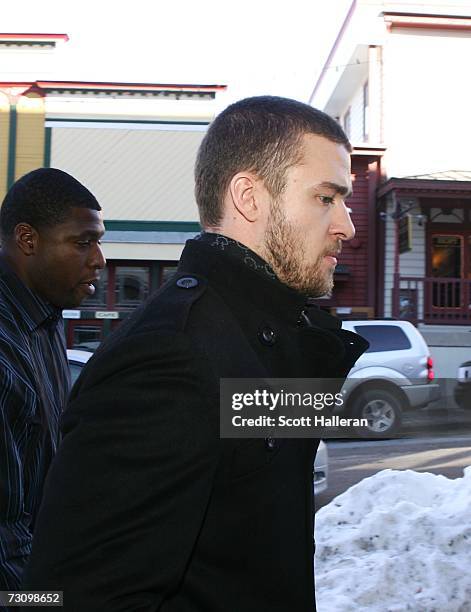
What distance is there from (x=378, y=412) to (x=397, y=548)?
8062 mm

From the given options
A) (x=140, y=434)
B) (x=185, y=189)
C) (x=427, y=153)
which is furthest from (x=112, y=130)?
(x=140, y=434)

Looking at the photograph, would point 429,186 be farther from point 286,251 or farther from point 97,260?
point 286,251

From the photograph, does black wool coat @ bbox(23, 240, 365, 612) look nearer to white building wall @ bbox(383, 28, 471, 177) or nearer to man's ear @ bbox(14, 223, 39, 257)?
man's ear @ bbox(14, 223, 39, 257)

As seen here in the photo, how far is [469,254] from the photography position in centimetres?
1858

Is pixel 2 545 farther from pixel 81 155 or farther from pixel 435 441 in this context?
pixel 81 155

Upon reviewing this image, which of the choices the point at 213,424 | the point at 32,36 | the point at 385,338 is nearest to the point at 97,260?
the point at 213,424

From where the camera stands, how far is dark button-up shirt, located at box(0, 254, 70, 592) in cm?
188

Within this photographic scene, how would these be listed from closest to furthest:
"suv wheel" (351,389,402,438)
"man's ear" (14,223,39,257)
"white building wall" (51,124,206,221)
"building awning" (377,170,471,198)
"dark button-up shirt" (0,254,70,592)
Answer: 1. "dark button-up shirt" (0,254,70,592)
2. "man's ear" (14,223,39,257)
3. "suv wheel" (351,389,402,438)
4. "building awning" (377,170,471,198)
5. "white building wall" (51,124,206,221)

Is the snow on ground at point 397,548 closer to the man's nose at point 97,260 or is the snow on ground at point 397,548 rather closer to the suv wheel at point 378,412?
the man's nose at point 97,260

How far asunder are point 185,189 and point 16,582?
16.8 meters

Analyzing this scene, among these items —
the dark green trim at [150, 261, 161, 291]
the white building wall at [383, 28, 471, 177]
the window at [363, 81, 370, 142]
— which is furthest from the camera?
the window at [363, 81, 370, 142]

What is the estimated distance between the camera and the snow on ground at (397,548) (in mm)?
4066

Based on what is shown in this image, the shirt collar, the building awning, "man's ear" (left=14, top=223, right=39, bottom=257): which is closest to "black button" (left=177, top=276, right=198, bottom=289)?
the shirt collar

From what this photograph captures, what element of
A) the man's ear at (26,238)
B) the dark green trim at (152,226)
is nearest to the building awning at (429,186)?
the dark green trim at (152,226)
